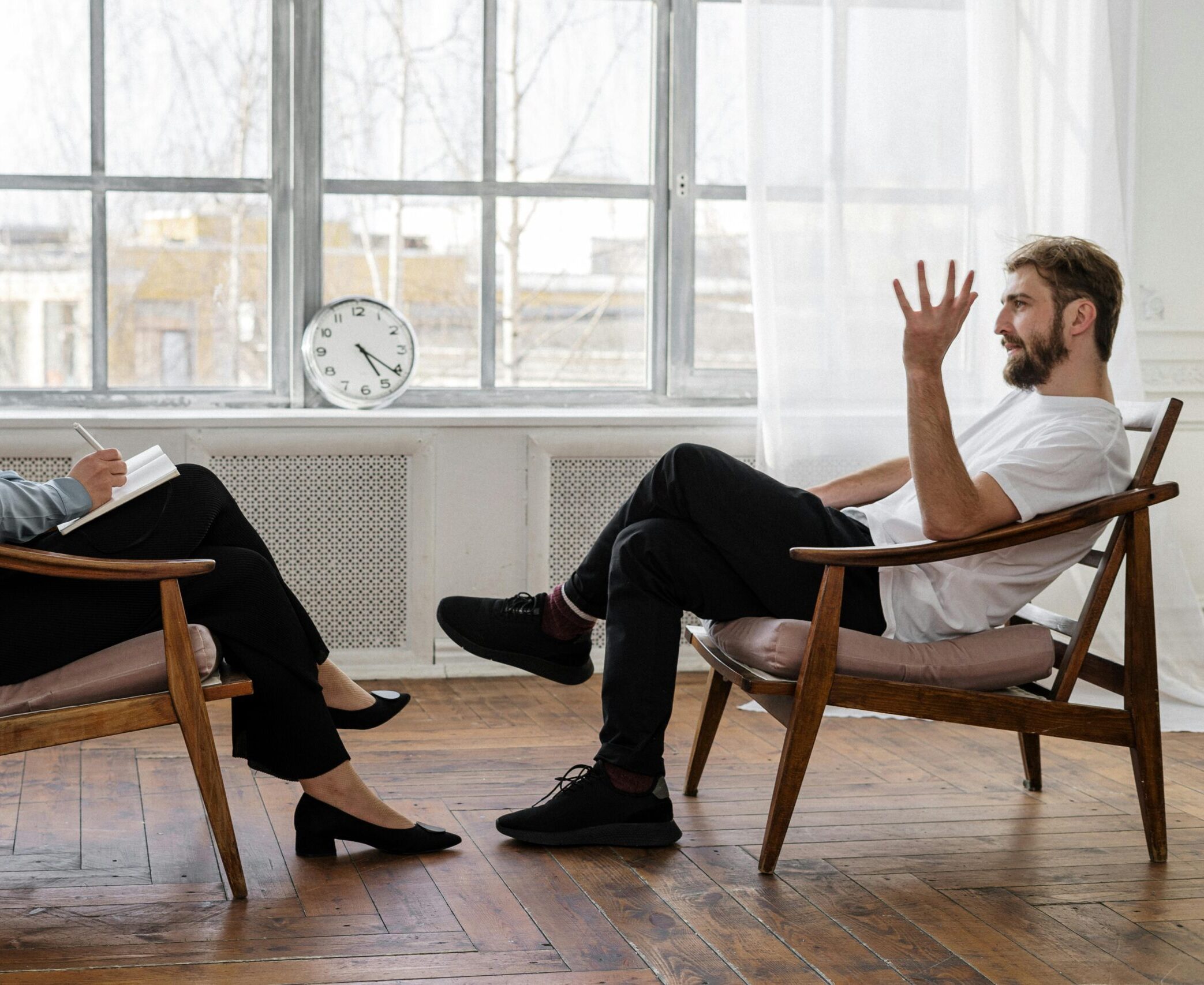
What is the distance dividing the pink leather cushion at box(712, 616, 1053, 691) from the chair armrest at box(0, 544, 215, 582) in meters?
0.91

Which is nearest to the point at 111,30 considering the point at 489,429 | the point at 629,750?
the point at 489,429

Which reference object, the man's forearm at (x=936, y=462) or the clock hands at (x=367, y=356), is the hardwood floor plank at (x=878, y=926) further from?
the clock hands at (x=367, y=356)

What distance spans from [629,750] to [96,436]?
6.42 ft

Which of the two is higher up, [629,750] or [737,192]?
[737,192]

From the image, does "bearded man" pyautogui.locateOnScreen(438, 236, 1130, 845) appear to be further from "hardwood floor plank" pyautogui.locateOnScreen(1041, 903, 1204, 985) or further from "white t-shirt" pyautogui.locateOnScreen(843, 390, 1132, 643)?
"hardwood floor plank" pyautogui.locateOnScreen(1041, 903, 1204, 985)

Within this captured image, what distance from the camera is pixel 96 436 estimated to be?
3.56m

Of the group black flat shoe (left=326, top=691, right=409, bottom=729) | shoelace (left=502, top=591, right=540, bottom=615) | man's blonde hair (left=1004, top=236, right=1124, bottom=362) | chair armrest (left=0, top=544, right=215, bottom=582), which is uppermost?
man's blonde hair (left=1004, top=236, right=1124, bottom=362)

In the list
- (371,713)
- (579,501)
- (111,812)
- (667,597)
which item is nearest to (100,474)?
(371,713)

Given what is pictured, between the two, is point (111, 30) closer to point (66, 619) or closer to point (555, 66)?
point (555, 66)

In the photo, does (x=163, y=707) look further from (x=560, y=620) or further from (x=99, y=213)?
(x=99, y=213)

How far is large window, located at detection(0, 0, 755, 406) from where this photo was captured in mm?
3850

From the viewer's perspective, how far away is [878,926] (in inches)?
79.4

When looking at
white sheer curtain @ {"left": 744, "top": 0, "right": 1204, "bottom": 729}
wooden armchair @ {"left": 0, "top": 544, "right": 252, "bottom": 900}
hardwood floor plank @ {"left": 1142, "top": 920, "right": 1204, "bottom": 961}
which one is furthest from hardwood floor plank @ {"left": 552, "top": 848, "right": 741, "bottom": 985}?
white sheer curtain @ {"left": 744, "top": 0, "right": 1204, "bottom": 729}

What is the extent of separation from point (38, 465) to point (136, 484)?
1545 mm
